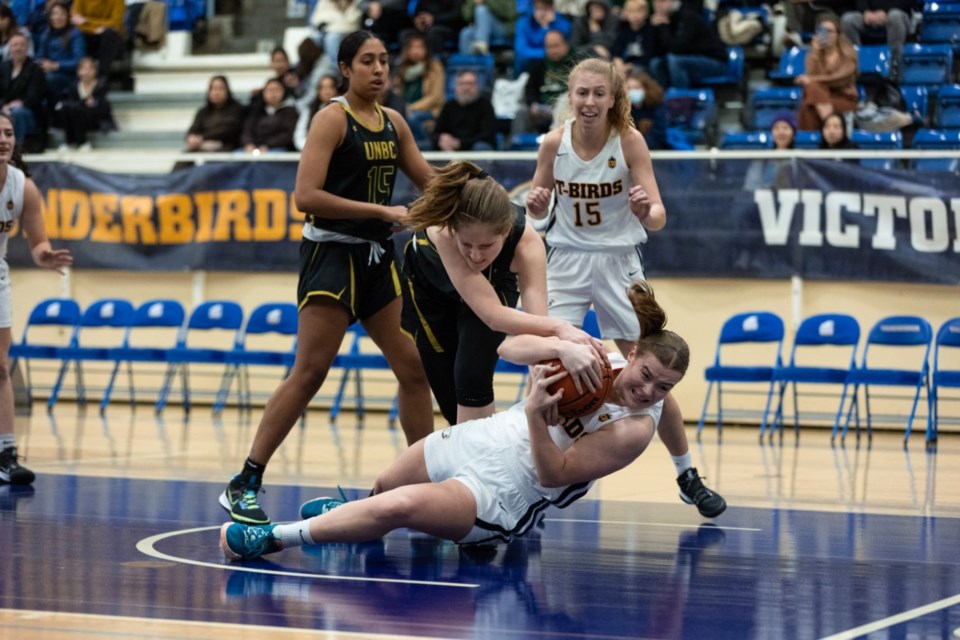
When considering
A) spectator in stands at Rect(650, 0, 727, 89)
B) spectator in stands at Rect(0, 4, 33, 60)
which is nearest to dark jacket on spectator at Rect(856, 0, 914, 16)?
spectator in stands at Rect(650, 0, 727, 89)

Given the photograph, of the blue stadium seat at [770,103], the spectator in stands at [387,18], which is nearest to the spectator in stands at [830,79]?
the blue stadium seat at [770,103]

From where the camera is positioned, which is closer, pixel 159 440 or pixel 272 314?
pixel 159 440

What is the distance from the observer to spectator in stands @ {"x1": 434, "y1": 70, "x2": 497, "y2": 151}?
12.5m

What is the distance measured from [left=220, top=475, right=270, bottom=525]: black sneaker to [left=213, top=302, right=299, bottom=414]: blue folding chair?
5995mm

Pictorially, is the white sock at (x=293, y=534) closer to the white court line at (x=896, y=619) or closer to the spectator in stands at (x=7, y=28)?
the white court line at (x=896, y=619)

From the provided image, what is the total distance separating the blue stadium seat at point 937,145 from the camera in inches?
416


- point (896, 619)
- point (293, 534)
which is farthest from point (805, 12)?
point (896, 619)

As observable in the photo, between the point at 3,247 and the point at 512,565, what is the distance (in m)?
3.65

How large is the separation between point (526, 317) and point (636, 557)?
3.37 feet

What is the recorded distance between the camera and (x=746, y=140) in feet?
39.3

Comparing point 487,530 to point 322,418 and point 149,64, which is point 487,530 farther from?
point 149,64

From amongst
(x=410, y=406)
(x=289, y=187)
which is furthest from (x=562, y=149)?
(x=289, y=187)

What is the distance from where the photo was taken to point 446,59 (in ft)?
47.0

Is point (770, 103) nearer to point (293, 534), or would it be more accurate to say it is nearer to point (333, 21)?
point (333, 21)
